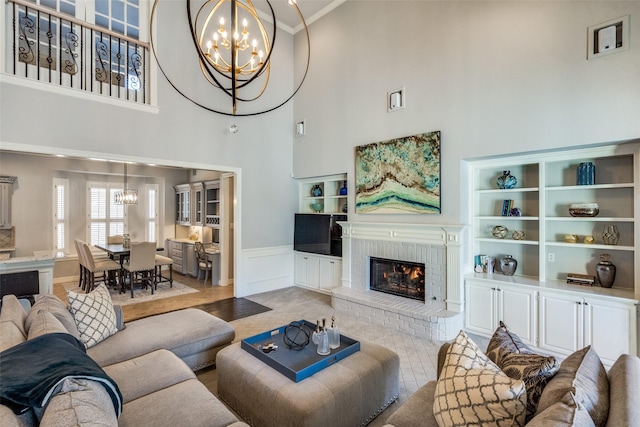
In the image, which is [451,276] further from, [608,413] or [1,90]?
[1,90]

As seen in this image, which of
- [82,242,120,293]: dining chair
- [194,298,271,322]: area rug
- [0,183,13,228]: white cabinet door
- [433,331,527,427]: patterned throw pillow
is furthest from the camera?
[0,183,13,228]: white cabinet door

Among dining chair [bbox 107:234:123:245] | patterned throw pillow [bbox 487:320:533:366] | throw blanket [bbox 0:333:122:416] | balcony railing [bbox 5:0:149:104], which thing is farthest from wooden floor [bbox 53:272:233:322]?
patterned throw pillow [bbox 487:320:533:366]

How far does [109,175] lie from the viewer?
7707 millimetres

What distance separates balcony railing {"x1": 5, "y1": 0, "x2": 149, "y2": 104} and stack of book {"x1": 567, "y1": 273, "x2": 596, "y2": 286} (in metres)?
6.31

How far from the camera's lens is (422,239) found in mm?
4465

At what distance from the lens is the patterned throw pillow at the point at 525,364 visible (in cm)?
132

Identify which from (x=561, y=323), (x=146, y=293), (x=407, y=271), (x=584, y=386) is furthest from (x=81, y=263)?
(x=561, y=323)

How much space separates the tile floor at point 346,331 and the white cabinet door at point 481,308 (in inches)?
26.8

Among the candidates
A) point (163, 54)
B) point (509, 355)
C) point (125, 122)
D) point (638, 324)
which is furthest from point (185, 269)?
point (638, 324)

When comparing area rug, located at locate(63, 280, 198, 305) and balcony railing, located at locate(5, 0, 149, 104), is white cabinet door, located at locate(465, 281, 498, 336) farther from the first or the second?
balcony railing, located at locate(5, 0, 149, 104)

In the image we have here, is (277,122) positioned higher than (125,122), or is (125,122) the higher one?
(277,122)

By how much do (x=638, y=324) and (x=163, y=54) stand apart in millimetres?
6913

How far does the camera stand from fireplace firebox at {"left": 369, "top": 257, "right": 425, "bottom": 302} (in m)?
4.61

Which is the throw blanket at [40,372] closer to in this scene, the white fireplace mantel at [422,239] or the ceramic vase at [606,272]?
the white fireplace mantel at [422,239]
